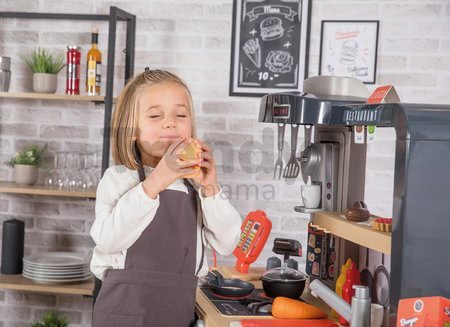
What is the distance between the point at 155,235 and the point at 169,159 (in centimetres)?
25

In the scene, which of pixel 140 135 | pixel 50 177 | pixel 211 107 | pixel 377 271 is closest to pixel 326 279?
pixel 377 271

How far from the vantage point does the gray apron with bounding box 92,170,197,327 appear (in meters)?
1.83

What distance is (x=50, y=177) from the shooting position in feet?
12.0

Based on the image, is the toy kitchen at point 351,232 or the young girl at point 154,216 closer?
the toy kitchen at point 351,232

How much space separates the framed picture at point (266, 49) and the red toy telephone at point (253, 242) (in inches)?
47.6

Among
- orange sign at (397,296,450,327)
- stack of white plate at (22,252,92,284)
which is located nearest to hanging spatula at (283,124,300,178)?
orange sign at (397,296,450,327)

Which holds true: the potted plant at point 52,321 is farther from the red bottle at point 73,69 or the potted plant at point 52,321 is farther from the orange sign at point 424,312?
the orange sign at point 424,312

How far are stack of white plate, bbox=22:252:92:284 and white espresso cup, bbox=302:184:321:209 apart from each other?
163 cm

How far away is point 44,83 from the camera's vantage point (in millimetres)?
3512

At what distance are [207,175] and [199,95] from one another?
182cm

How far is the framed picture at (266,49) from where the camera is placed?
3584mm

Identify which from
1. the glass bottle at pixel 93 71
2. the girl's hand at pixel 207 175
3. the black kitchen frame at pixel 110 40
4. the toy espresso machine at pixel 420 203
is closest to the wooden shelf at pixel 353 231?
the toy espresso machine at pixel 420 203

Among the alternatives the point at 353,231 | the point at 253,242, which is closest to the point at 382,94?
the point at 353,231

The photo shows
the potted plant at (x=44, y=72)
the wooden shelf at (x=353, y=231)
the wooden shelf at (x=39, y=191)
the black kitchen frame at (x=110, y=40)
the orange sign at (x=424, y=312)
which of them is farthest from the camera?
the potted plant at (x=44, y=72)
